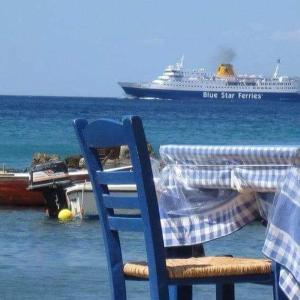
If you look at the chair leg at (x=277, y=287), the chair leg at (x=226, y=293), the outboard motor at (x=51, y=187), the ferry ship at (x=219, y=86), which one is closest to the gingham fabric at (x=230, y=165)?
the chair leg at (x=277, y=287)

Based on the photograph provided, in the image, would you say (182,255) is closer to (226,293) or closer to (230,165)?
(226,293)

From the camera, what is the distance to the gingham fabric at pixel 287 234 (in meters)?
4.03

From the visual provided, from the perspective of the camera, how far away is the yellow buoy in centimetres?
1673

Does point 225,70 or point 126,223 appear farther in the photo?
point 225,70

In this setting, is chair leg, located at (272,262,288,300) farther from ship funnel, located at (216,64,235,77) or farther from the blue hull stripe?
ship funnel, located at (216,64,235,77)

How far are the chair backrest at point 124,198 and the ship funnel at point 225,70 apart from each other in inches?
3782

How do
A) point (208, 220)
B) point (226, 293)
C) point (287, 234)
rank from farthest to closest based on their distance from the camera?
point (226, 293) → point (208, 220) → point (287, 234)

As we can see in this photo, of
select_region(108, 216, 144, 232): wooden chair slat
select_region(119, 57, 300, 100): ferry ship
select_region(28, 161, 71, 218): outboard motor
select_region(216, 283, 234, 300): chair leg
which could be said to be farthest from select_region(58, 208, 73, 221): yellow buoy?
select_region(119, 57, 300, 100): ferry ship

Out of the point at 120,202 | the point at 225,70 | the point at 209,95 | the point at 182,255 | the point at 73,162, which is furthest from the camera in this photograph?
the point at 209,95

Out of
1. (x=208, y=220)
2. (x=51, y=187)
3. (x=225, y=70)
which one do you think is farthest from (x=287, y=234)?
(x=225, y=70)

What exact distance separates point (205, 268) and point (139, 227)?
0.26 metres

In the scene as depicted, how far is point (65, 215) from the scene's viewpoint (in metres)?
16.9

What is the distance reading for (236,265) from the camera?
168 inches

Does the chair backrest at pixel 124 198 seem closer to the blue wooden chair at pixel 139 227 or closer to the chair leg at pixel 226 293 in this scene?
the blue wooden chair at pixel 139 227
